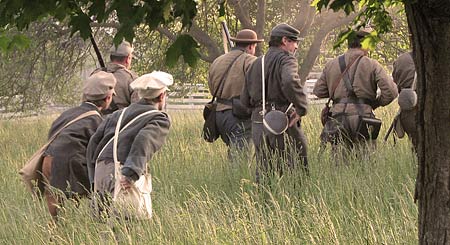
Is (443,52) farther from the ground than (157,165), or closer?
farther from the ground

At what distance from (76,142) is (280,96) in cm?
227

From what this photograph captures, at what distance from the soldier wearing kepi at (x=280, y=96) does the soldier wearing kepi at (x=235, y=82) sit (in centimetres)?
76

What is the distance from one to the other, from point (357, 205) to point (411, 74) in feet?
8.47

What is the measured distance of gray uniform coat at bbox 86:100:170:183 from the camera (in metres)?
5.74

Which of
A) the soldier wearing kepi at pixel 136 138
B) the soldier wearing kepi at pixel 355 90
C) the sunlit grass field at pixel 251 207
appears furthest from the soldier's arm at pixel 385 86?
the soldier wearing kepi at pixel 136 138

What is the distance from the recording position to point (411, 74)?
9016mm

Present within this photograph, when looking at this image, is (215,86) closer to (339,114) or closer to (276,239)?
(339,114)

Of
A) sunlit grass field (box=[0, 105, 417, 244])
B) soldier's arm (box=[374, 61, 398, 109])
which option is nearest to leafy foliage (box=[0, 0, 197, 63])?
sunlit grass field (box=[0, 105, 417, 244])

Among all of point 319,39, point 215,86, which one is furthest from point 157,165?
point 319,39

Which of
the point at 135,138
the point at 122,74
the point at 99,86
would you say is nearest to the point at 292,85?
the point at 122,74

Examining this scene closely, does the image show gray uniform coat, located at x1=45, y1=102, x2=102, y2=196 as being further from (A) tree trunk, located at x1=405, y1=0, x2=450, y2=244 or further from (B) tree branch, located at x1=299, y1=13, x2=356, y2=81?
(B) tree branch, located at x1=299, y1=13, x2=356, y2=81

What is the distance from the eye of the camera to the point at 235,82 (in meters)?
9.42

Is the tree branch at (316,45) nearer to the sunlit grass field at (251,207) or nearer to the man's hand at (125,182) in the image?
the sunlit grass field at (251,207)

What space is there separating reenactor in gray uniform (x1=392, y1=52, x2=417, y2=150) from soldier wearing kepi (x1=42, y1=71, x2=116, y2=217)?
329 centimetres
